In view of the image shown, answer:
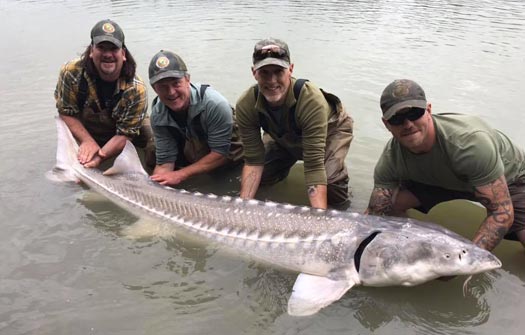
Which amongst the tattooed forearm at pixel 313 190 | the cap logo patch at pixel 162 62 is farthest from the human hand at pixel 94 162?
the tattooed forearm at pixel 313 190

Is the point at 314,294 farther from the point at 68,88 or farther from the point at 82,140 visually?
the point at 68,88

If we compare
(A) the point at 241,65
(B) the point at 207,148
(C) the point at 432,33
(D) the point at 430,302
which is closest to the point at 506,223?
(D) the point at 430,302

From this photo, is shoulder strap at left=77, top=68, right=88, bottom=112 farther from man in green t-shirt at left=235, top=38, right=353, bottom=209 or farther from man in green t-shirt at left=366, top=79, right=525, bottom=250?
man in green t-shirt at left=366, top=79, right=525, bottom=250

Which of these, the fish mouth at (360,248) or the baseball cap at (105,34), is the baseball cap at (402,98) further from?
the baseball cap at (105,34)

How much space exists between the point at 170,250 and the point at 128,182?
2.93ft

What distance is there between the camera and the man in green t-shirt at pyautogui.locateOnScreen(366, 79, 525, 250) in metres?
2.95

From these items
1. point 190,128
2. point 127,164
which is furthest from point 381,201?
point 127,164

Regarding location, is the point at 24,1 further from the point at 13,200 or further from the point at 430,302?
the point at 430,302

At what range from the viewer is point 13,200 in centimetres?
457

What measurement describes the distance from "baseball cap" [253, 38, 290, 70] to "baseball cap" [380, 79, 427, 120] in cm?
88

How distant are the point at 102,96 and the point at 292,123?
2198 mm

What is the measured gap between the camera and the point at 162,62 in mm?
3930

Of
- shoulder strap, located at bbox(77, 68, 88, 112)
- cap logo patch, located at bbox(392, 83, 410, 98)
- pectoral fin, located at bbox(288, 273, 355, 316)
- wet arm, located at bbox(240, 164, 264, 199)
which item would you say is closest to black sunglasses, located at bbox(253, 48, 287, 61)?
cap logo patch, located at bbox(392, 83, 410, 98)

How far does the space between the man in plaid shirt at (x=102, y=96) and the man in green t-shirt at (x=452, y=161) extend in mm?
2694
